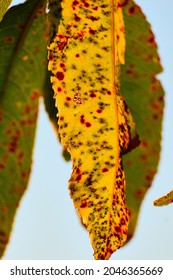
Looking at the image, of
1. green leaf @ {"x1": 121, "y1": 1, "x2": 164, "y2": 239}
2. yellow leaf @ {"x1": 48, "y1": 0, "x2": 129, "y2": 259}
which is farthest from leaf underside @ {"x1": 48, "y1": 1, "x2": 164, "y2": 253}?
yellow leaf @ {"x1": 48, "y1": 0, "x2": 129, "y2": 259}

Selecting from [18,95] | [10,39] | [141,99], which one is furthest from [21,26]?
[141,99]

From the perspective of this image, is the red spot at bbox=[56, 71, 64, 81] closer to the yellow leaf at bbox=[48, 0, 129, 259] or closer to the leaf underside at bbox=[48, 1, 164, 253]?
the yellow leaf at bbox=[48, 0, 129, 259]

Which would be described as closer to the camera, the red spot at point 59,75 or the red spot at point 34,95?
the red spot at point 59,75

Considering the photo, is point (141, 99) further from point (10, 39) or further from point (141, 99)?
point (10, 39)

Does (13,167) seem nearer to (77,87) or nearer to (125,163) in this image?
(125,163)

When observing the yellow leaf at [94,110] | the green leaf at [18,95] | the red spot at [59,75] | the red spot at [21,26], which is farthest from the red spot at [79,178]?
the red spot at [21,26]

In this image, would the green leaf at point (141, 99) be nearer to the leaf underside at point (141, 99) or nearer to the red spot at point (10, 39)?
the leaf underside at point (141, 99)

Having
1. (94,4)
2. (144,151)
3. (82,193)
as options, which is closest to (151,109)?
(144,151)
